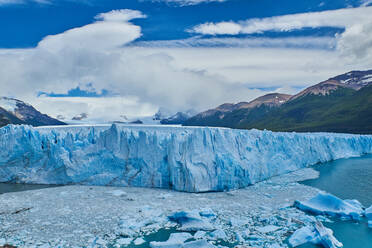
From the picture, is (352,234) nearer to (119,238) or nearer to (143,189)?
(119,238)

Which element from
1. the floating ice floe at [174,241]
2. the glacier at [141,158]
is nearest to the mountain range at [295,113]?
the glacier at [141,158]

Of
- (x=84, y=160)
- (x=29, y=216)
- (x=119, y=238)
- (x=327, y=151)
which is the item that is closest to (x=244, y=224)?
(x=119, y=238)

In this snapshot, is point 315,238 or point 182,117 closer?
point 315,238

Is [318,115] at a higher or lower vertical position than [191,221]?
higher

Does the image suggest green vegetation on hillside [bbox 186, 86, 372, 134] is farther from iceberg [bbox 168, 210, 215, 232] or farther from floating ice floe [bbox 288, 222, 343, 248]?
iceberg [bbox 168, 210, 215, 232]

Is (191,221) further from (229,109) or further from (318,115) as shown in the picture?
(229,109)

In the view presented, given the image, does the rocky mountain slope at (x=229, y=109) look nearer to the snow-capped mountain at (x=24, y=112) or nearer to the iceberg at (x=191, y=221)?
the snow-capped mountain at (x=24, y=112)

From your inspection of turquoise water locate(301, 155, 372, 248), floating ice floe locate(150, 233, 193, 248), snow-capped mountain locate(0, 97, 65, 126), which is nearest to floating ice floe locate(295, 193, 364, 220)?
turquoise water locate(301, 155, 372, 248)

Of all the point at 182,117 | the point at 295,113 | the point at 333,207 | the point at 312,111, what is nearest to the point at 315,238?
the point at 333,207
